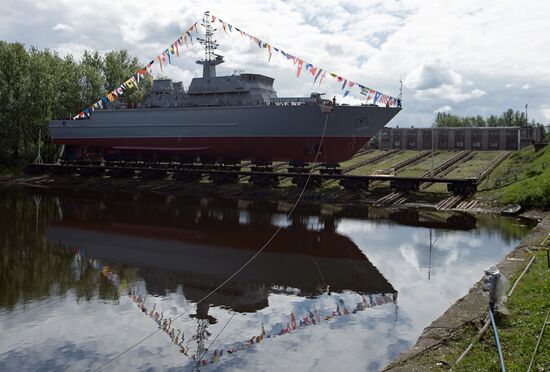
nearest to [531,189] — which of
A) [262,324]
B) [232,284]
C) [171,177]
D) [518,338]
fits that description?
[232,284]

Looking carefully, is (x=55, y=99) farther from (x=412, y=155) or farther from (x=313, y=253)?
(x=313, y=253)

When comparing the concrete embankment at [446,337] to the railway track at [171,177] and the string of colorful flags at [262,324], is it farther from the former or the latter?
the railway track at [171,177]

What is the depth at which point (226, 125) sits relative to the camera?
93.0 feet

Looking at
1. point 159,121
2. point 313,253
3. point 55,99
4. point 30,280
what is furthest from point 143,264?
point 55,99

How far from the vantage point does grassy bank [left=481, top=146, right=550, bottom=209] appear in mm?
18516

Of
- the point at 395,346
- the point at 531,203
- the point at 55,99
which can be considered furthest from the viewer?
the point at 55,99

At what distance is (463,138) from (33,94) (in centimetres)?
3587

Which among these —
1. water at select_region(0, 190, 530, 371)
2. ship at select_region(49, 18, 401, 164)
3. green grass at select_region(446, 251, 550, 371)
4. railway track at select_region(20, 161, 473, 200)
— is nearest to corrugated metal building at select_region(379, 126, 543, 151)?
ship at select_region(49, 18, 401, 164)

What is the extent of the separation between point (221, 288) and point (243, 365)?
136 inches

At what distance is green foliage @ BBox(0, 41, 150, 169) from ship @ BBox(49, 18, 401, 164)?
395 cm

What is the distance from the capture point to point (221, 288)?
992 centimetres

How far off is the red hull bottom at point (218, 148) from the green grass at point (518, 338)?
18.3m

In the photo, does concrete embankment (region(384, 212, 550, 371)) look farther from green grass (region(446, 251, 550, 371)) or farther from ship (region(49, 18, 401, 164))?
ship (region(49, 18, 401, 164))

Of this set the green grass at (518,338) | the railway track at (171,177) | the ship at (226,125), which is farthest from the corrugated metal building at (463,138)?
the green grass at (518,338)
